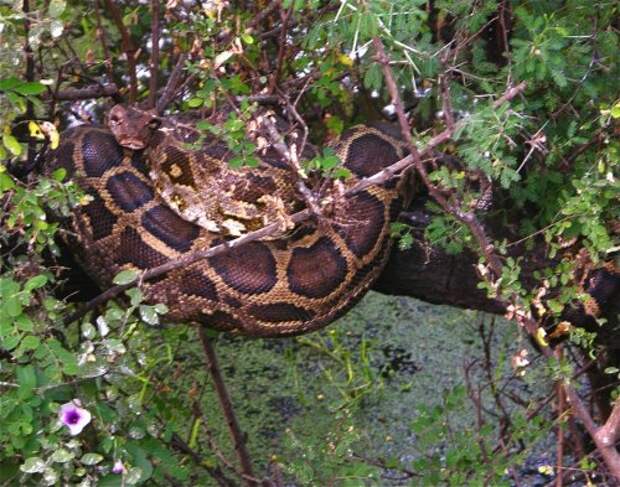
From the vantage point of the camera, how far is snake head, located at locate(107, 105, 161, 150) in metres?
3.21

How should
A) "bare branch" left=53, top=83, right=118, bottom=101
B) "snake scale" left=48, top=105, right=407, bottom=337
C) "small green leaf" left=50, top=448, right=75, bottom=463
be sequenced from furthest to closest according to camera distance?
"snake scale" left=48, top=105, right=407, bottom=337, "bare branch" left=53, top=83, right=118, bottom=101, "small green leaf" left=50, top=448, right=75, bottom=463

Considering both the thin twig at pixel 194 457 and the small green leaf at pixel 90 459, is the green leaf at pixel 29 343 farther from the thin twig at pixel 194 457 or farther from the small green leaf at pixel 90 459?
the thin twig at pixel 194 457

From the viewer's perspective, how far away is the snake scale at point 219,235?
3154mm

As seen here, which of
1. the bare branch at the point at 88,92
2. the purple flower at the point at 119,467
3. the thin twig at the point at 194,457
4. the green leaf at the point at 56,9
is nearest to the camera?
the green leaf at the point at 56,9

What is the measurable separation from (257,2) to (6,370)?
4.86ft

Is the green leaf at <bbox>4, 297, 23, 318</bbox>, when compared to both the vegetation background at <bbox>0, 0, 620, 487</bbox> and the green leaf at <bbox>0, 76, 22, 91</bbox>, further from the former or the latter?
the green leaf at <bbox>0, 76, 22, 91</bbox>

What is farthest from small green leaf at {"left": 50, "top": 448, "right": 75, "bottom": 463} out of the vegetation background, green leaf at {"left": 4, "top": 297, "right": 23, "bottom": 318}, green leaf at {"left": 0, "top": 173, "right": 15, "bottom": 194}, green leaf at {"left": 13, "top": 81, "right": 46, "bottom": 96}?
green leaf at {"left": 13, "top": 81, "right": 46, "bottom": 96}

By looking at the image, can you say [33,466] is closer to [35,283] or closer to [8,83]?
[35,283]

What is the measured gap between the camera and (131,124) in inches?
127

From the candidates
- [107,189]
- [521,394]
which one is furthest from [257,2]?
[521,394]

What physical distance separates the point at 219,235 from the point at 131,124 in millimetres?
424

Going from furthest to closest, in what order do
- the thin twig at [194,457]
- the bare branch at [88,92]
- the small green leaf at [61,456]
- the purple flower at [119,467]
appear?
1. the thin twig at [194,457]
2. the bare branch at [88,92]
3. the purple flower at [119,467]
4. the small green leaf at [61,456]

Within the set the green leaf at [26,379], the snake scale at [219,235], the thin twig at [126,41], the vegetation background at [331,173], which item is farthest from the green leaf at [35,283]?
the thin twig at [126,41]

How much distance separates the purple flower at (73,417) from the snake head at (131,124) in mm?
1070
